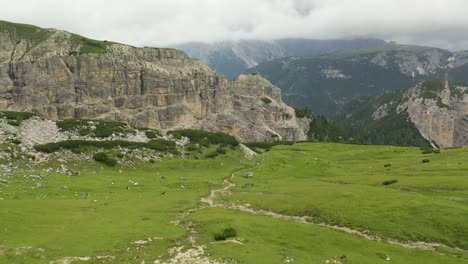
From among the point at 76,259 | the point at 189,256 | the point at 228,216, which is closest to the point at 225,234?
the point at 189,256

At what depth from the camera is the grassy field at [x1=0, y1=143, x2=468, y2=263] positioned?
35.6 metres

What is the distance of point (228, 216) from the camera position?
159 feet

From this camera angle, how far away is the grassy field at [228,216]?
35.6 metres

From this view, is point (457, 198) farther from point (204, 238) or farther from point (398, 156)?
point (398, 156)

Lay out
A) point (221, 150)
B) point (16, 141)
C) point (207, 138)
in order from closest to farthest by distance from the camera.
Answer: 1. point (16, 141)
2. point (221, 150)
3. point (207, 138)

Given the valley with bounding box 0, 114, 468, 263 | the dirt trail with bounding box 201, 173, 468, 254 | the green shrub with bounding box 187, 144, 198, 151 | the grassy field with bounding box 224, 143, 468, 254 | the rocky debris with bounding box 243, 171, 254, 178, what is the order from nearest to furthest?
the valley with bounding box 0, 114, 468, 263
the dirt trail with bounding box 201, 173, 468, 254
the grassy field with bounding box 224, 143, 468, 254
the rocky debris with bounding box 243, 171, 254, 178
the green shrub with bounding box 187, 144, 198, 151

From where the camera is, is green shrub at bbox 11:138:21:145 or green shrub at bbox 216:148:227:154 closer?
green shrub at bbox 11:138:21:145

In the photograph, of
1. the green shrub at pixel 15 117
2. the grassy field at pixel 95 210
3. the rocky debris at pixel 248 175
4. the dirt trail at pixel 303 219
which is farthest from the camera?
the green shrub at pixel 15 117

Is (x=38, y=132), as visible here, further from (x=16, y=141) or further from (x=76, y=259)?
(x=76, y=259)

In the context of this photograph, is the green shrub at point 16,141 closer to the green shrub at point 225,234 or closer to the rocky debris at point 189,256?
the green shrub at point 225,234

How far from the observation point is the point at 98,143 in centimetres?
9238

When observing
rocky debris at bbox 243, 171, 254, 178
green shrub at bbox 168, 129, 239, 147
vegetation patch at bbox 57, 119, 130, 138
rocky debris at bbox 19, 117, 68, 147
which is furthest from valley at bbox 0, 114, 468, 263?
green shrub at bbox 168, 129, 239, 147

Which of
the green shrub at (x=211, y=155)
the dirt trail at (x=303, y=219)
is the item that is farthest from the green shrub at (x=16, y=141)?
the green shrub at (x=211, y=155)

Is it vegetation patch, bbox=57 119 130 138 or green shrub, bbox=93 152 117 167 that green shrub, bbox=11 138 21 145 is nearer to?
green shrub, bbox=93 152 117 167
